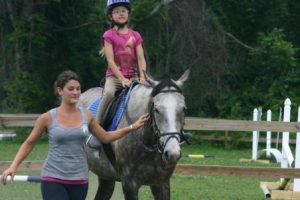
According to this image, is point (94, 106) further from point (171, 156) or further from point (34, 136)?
point (34, 136)

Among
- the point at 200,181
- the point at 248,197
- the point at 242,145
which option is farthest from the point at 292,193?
the point at 242,145

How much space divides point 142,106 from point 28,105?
2276 centimetres

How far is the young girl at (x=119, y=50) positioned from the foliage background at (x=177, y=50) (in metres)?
20.9

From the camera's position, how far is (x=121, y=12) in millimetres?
8109

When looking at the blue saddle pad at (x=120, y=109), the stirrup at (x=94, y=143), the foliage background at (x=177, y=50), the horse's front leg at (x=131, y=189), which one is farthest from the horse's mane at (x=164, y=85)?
the foliage background at (x=177, y=50)

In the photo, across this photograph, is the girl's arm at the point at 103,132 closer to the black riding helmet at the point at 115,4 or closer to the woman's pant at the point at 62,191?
the woman's pant at the point at 62,191

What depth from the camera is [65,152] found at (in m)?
5.95

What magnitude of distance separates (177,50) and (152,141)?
999 inches

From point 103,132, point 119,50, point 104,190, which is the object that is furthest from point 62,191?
point 104,190

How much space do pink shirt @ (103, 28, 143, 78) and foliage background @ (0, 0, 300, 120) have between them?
20.9 meters

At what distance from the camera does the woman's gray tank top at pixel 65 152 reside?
5.92 m

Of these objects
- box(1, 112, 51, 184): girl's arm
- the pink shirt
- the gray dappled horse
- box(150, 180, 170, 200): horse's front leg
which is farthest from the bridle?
box(1, 112, 51, 184): girl's arm

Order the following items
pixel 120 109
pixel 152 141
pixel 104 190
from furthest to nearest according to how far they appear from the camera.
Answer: pixel 104 190, pixel 120 109, pixel 152 141

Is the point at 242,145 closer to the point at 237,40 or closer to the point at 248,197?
the point at 237,40
